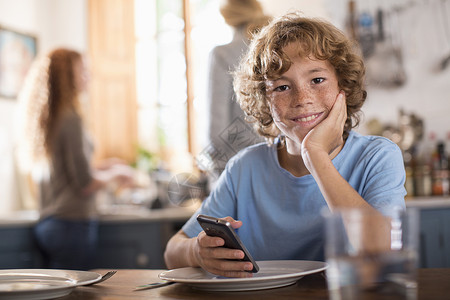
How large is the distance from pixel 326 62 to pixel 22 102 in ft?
6.30

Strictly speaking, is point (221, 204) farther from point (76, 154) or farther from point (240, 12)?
point (76, 154)

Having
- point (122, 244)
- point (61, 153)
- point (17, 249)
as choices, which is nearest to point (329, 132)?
point (61, 153)

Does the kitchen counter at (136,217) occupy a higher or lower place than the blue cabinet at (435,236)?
higher

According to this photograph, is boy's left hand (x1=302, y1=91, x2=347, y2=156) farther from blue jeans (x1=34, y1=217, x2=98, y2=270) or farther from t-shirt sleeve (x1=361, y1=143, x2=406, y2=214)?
blue jeans (x1=34, y1=217, x2=98, y2=270)

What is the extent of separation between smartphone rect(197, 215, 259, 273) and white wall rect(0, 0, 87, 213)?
398 centimetres

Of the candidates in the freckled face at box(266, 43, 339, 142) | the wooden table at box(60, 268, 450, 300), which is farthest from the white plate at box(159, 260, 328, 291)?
the freckled face at box(266, 43, 339, 142)

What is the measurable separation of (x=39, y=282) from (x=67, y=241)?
1675 mm

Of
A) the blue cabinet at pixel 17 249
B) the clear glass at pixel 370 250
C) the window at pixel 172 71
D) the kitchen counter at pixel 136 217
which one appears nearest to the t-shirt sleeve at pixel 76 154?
the kitchen counter at pixel 136 217

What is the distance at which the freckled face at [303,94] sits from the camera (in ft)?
3.70

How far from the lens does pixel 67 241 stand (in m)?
2.57

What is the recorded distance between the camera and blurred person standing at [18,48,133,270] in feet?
8.44

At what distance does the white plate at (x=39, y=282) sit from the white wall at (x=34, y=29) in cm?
374

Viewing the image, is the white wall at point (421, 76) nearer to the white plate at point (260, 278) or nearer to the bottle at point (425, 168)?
the bottle at point (425, 168)

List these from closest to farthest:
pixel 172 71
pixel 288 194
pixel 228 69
A: pixel 288 194, pixel 228 69, pixel 172 71
